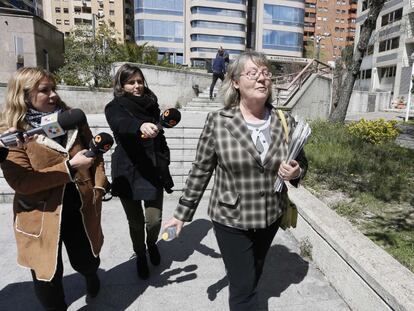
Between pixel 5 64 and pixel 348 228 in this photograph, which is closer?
pixel 348 228

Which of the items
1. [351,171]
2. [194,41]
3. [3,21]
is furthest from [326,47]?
[351,171]

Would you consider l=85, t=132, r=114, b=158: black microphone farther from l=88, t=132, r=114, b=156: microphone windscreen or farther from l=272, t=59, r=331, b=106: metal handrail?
l=272, t=59, r=331, b=106: metal handrail

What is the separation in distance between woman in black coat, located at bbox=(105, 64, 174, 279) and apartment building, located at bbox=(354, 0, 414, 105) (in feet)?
128

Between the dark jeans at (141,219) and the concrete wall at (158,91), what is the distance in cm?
1031

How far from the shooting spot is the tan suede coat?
1974mm

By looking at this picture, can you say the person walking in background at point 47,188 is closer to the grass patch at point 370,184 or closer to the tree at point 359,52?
the grass patch at point 370,184

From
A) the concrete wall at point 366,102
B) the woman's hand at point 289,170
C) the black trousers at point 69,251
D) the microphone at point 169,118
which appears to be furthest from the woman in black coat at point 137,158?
the concrete wall at point 366,102

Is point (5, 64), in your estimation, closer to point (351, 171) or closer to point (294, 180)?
point (351, 171)

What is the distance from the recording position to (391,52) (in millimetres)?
42125

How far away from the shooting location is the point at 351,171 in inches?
219

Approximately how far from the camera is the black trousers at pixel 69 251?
227 cm

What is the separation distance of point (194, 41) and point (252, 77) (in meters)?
68.2

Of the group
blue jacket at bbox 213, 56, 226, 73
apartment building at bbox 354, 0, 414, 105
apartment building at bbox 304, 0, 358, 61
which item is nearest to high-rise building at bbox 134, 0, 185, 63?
apartment building at bbox 354, 0, 414, 105

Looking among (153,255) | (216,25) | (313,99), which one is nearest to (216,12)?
(216,25)
